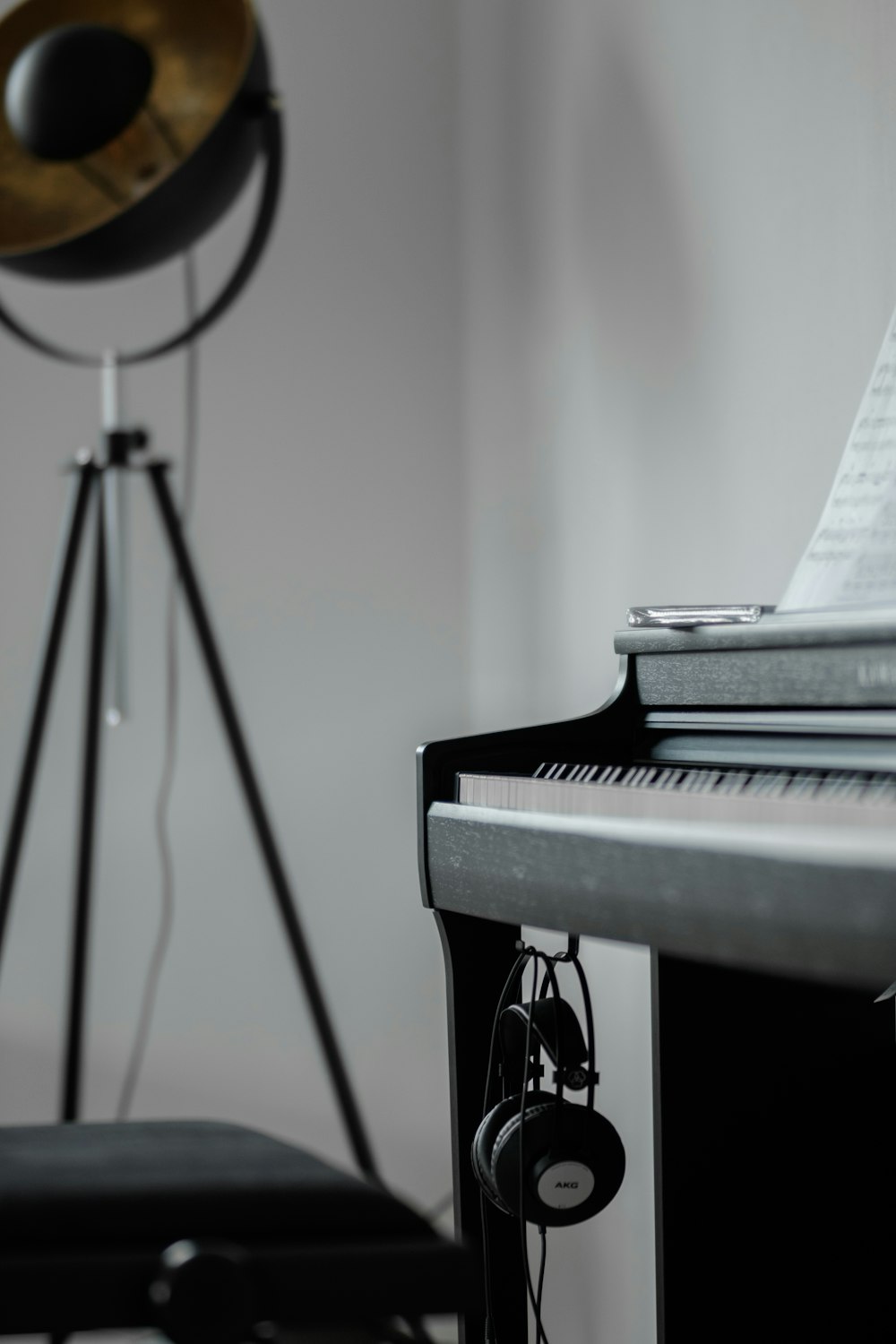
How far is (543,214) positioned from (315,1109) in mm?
1516

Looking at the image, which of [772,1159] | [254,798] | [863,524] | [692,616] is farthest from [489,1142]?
[254,798]

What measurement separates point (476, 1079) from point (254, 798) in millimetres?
739

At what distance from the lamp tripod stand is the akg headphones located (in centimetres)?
60

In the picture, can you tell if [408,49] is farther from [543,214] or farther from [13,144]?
[13,144]

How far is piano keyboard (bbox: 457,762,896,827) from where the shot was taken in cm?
85

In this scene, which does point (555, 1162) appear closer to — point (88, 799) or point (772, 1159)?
point (772, 1159)

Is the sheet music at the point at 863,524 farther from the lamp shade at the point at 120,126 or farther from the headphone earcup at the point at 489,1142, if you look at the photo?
the lamp shade at the point at 120,126

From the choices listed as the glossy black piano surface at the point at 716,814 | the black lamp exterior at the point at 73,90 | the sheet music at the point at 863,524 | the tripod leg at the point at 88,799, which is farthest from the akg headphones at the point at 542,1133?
the black lamp exterior at the point at 73,90

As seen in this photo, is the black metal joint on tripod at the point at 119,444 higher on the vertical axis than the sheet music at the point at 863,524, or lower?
higher

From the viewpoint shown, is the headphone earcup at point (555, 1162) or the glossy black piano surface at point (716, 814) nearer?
the glossy black piano surface at point (716, 814)

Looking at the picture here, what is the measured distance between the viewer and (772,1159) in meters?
1.34

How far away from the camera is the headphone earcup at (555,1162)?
4.35ft

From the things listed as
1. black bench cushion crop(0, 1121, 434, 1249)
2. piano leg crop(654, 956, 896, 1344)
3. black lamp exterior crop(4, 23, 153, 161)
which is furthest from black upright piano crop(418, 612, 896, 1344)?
black lamp exterior crop(4, 23, 153, 161)

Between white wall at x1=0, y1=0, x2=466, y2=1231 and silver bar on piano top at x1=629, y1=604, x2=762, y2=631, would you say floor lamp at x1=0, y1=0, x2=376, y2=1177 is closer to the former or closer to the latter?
white wall at x1=0, y1=0, x2=466, y2=1231
